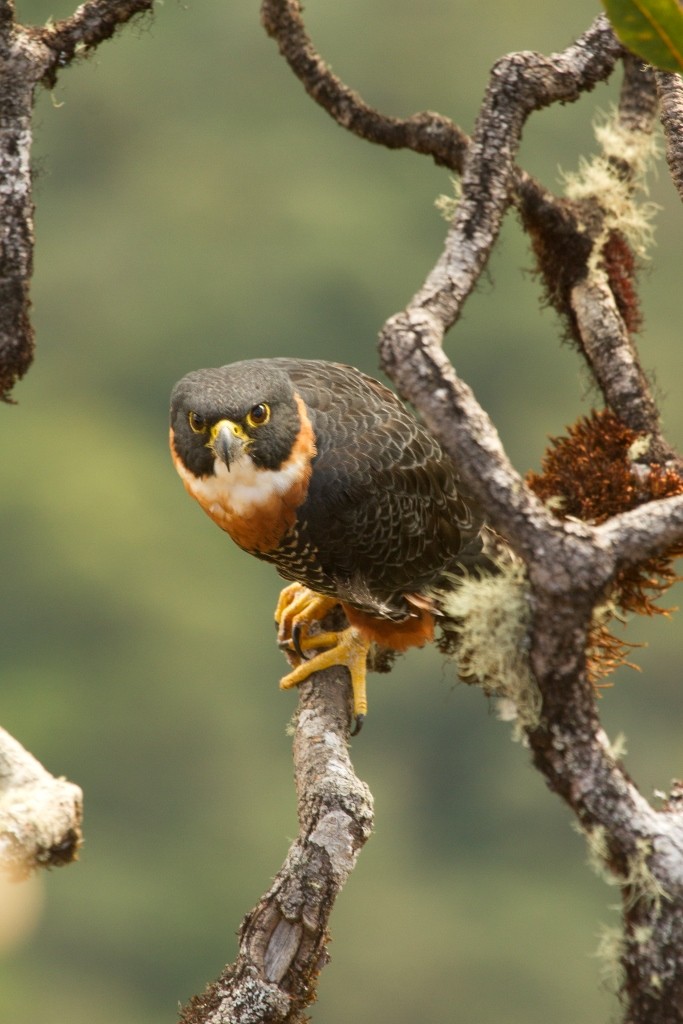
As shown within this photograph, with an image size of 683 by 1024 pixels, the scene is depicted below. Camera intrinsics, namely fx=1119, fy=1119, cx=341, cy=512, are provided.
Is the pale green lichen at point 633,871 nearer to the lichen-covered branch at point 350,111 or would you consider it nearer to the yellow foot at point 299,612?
the yellow foot at point 299,612

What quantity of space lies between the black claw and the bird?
6.8 inches

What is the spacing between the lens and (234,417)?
1.49 metres

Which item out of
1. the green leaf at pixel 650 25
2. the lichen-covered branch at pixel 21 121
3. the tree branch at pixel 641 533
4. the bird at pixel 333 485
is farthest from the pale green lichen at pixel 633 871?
the lichen-covered branch at pixel 21 121

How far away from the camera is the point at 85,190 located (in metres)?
4.52

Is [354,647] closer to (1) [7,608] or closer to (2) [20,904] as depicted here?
(2) [20,904]

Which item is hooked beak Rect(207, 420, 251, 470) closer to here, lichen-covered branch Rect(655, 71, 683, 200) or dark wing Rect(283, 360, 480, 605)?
dark wing Rect(283, 360, 480, 605)

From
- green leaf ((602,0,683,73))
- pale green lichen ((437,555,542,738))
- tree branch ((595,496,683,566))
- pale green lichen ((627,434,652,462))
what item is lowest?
pale green lichen ((437,555,542,738))

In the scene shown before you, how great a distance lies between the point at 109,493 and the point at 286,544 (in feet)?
10.7

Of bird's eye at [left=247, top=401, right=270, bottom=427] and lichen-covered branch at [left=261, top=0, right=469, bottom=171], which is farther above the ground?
lichen-covered branch at [left=261, top=0, right=469, bottom=171]

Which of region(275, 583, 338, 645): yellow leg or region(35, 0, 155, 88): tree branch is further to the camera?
region(275, 583, 338, 645): yellow leg

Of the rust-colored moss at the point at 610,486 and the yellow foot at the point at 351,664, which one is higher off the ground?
the rust-colored moss at the point at 610,486

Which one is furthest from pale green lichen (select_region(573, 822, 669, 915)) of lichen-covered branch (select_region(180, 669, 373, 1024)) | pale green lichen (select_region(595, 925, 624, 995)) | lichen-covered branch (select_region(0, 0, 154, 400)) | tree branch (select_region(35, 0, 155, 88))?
tree branch (select_region(35, 0, 155, 88))

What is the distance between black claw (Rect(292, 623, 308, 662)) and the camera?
1926 millimetres

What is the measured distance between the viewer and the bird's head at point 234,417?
4.86 feet
